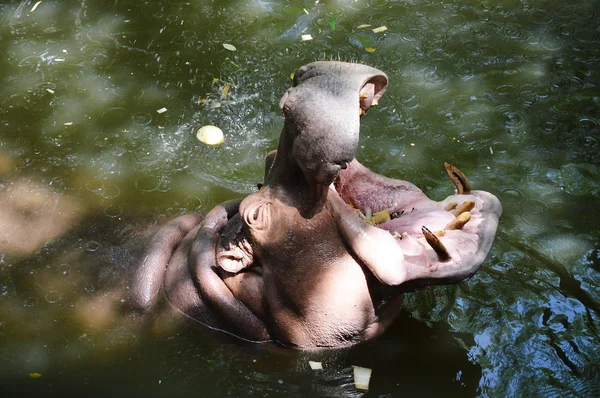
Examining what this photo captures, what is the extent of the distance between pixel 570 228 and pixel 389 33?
2753 millimetres

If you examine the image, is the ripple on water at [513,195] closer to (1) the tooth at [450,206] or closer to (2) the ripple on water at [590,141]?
(2) the ripple on water at [590,141]

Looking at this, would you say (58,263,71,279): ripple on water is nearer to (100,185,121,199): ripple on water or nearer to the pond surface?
the pond surface

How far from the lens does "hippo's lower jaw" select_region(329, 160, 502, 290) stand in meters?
3.32

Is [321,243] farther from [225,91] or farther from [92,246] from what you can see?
[225,91]

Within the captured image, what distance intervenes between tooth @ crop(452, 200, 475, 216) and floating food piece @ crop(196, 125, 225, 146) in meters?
2.78

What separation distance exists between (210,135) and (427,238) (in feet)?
10.2

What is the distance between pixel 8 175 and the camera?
5.27 metres

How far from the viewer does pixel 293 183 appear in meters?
3.49

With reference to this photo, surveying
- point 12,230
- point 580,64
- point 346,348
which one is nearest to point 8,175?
point 12,230

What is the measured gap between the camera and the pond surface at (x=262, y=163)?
429 cm

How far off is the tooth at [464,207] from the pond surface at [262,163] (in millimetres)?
1080

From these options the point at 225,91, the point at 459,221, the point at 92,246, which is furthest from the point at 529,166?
the point at 92,246

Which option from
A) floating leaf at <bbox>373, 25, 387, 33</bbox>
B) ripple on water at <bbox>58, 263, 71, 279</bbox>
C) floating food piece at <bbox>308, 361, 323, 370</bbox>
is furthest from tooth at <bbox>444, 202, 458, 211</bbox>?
floating leaf at <bbox>373, 25, 387, 33</bbox>

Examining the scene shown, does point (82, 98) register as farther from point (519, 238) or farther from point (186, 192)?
→ point (519, 238)
